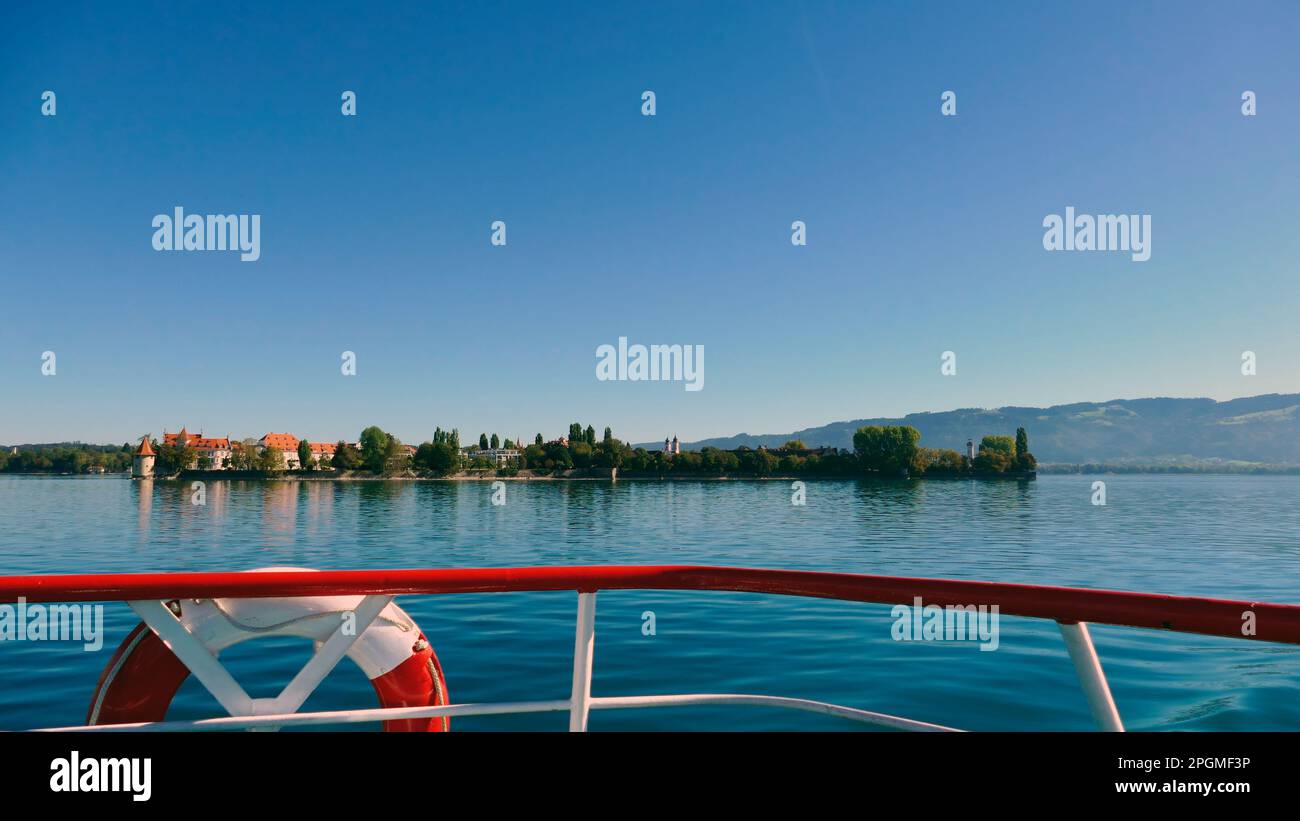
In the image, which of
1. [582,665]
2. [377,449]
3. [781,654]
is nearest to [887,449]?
[377,449]

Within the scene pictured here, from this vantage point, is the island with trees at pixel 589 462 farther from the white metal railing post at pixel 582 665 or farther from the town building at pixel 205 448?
the white metal railing post at pixel 582 665

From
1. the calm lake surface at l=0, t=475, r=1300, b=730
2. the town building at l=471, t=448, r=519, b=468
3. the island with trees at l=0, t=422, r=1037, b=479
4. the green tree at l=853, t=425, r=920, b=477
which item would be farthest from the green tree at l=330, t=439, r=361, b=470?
the calm lake surface at l=0, t=475, r=1300, b=730

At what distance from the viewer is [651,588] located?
6.34ft

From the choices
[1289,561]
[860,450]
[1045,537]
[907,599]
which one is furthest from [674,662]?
[860,450]

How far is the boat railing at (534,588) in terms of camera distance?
5.57 feet

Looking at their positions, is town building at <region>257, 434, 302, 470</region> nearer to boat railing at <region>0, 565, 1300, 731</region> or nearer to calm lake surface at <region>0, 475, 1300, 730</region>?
calm lake surface at <region>0, 475, 1300, 730</region>

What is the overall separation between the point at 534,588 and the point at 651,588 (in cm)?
32

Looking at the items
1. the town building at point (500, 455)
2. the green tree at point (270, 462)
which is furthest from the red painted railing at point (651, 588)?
the town building at point (500, 455)

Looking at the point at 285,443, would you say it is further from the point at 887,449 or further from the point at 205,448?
the point at 887,449

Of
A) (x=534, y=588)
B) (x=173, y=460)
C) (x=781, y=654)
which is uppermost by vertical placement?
(x=534, y=588)

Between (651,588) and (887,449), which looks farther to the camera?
(887,449)
